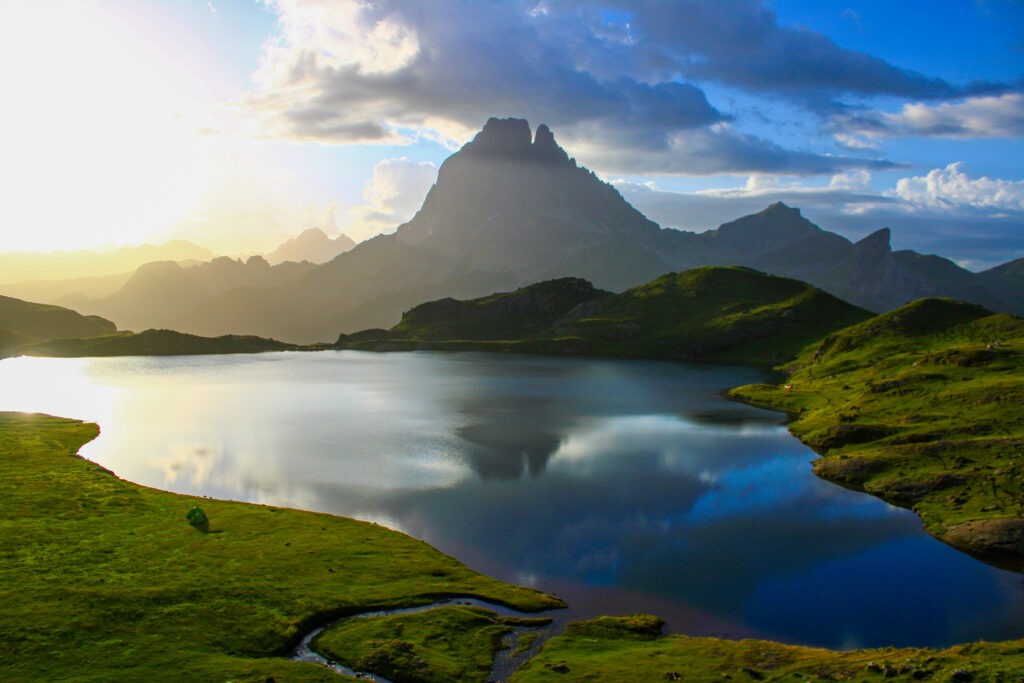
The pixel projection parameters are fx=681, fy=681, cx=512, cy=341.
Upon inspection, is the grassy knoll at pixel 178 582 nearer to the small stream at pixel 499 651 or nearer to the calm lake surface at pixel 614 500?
the small stream at pixel 499 651

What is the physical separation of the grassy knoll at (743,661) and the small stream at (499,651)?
1223 millimetres

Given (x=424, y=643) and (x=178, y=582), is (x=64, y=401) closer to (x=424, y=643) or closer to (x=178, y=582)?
(x=178, y=582)

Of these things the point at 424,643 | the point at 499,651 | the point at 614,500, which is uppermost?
the point at 614,500

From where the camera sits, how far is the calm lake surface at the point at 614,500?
56.3 meters

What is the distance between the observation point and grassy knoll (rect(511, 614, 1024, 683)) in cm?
4031

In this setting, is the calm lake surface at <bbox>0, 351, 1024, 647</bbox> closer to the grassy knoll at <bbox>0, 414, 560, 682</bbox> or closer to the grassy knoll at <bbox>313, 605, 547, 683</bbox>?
the grassy knoll at <bbox>0, 414, 560, 682</bbox>

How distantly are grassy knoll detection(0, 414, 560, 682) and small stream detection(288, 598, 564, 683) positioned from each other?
949 millimetres

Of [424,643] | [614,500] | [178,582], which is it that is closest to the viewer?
[424,643]

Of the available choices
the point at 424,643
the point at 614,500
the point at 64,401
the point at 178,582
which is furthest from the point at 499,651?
the point at 64,401

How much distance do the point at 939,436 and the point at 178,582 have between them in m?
106

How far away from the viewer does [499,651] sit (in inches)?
1893

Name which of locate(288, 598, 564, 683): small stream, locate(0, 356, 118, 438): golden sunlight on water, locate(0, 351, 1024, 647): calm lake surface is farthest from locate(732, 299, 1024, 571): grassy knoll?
locate(0, 356, 118, 438): golden sunlight on water

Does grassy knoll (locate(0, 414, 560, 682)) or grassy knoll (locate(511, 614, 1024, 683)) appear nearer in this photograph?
grassy knoll (locate(511, 614, 1024, 683))

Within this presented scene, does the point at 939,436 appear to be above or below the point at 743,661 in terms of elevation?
above
